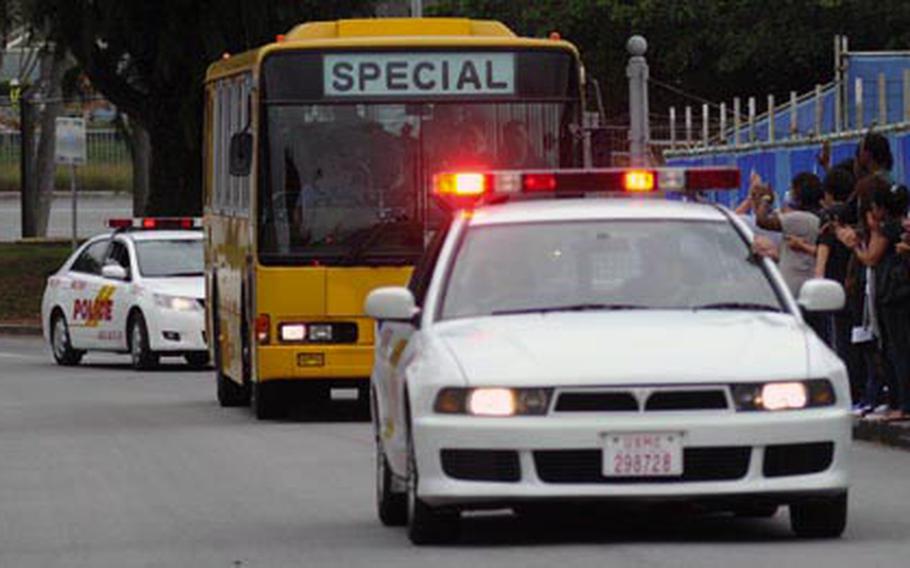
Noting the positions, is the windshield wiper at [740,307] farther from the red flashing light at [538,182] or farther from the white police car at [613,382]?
the red flashing light at [538,182]

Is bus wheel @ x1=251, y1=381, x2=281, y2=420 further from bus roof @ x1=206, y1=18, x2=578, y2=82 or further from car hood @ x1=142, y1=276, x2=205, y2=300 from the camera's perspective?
car hood @ x1=142, y1=276, x2=205, y2=300

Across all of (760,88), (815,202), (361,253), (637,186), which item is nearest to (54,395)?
(361,253)

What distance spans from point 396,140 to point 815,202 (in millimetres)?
3432

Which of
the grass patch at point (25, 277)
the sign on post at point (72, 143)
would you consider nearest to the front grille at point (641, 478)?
the grass patch at point (25, 277)

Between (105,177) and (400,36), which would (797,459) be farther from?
(105,177)

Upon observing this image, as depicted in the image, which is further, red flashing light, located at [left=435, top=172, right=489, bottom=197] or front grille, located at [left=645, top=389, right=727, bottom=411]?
red flashing light, located at [left=435, top=172, right=489, bottom=197]

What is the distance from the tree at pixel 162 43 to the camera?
43125 millimetres

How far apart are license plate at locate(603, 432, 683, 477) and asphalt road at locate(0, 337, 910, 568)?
35 centimetres

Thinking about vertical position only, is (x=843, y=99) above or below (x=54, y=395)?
above

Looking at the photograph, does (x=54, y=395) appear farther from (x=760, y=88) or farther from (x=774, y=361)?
(x=760, y=88)

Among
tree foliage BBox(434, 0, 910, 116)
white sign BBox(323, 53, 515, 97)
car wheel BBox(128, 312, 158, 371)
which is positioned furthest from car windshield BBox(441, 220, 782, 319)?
tree foliage BBox(434, 0, 910, 116)

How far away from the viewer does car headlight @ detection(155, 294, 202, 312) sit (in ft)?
105

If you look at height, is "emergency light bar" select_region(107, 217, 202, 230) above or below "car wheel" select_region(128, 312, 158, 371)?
above

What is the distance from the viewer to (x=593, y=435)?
38.7 ft
